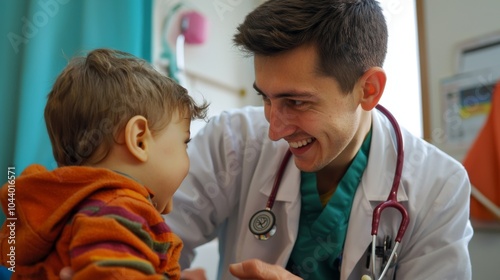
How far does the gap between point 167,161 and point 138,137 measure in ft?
0.24

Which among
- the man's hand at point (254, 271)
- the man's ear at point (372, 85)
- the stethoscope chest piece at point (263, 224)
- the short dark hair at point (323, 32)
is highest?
the short dark hair at point (323, 32)

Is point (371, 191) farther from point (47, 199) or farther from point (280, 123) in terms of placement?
point (47, 199)

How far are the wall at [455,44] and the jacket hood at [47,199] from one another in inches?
53.5

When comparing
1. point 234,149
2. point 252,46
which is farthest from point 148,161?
point 234,149

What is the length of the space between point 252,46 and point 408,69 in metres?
1.09

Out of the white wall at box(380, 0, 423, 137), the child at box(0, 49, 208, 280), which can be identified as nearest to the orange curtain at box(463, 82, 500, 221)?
the white wall at box(380, 0, 423, 137)

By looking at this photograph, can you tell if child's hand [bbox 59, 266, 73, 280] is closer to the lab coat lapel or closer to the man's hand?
the man's hand

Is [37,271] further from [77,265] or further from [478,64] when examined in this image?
[478,64]

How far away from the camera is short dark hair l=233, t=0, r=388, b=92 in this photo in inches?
38.3

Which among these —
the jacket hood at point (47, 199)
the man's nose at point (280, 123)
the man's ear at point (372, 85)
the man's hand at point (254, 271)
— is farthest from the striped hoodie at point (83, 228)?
the man's ear at point (372, 85)

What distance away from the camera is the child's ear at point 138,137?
2.36 ft

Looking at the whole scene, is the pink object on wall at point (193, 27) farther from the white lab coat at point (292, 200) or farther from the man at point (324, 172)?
the man at point (324, 172)

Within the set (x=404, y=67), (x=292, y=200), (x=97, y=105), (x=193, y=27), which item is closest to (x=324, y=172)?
(x=292, y=200)

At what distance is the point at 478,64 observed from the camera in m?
1.60
